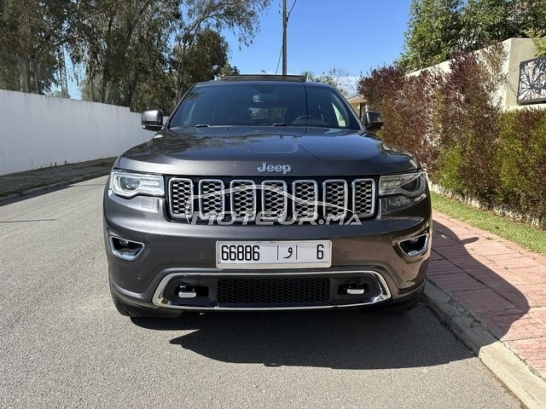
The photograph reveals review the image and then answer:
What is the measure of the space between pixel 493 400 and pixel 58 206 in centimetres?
834

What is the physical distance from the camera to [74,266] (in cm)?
500

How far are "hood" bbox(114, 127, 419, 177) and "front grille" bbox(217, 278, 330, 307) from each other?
1.96 feet

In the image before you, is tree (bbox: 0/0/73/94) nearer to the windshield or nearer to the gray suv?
the windshield

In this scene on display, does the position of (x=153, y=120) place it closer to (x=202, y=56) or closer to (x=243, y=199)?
(x=243, y=199)

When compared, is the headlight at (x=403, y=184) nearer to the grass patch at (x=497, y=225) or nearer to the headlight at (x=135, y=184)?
the headlight at (x=135, y=184)

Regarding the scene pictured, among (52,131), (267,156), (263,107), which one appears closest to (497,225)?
(263,107)

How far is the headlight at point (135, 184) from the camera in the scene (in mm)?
2777

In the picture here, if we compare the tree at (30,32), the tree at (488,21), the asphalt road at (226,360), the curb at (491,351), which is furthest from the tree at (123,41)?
the curb at (491,351)

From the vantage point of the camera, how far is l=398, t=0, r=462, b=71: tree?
14.6 metres

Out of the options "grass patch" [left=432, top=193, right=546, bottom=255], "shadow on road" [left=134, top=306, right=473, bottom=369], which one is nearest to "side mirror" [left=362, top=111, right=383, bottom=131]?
"shadow on road" [left=134, top=306, right=473, bottom=369]

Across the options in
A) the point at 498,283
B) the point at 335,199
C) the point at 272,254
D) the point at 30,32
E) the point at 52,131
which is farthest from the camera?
the point at 30,32

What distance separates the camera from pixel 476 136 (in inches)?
271

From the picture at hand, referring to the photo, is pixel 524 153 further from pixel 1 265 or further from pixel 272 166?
pixel 1 265

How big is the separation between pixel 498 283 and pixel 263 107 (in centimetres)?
243
